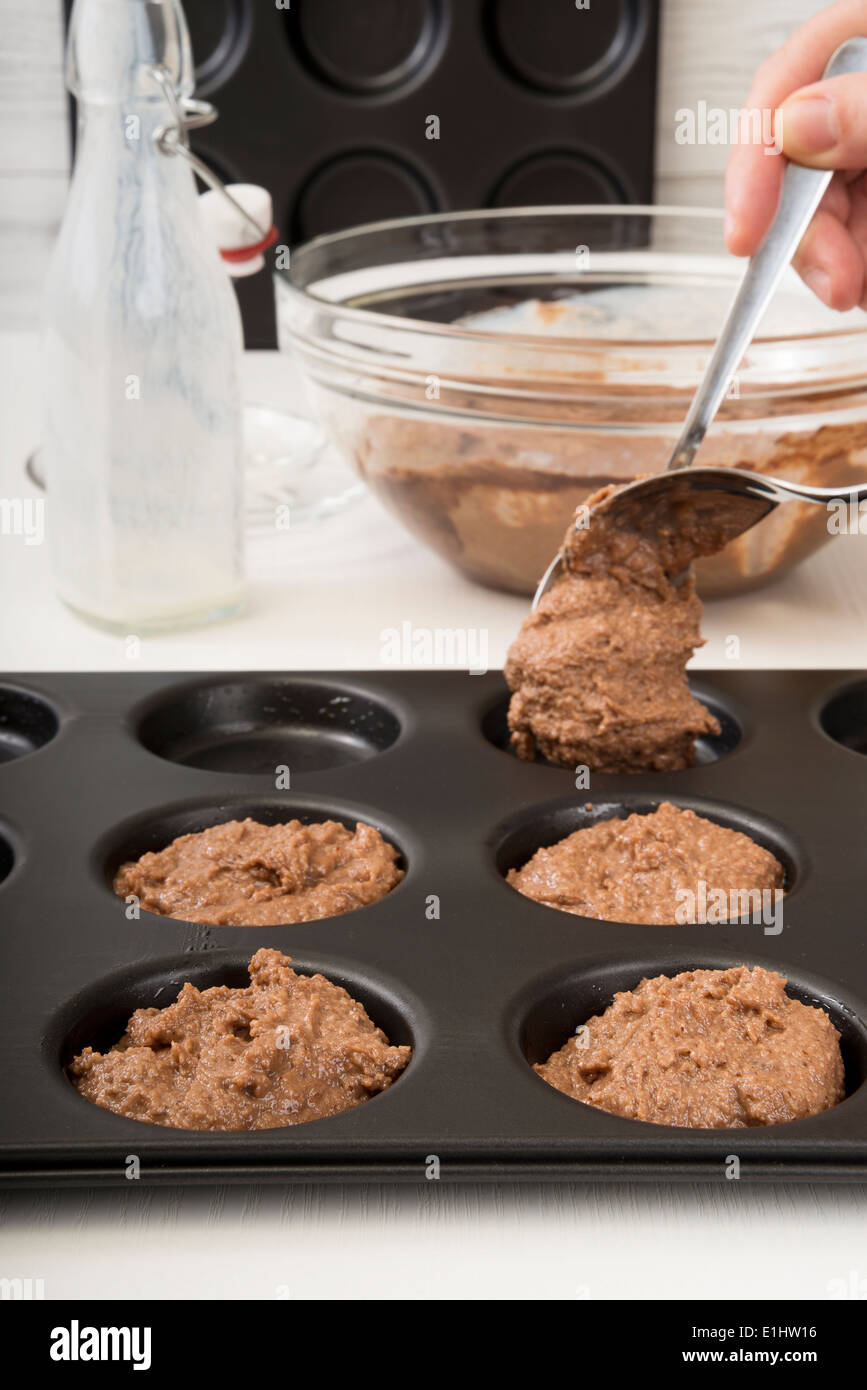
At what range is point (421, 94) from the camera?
2.48 metres

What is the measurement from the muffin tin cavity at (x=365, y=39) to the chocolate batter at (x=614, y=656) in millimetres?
1560

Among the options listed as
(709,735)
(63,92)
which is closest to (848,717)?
(709,735)

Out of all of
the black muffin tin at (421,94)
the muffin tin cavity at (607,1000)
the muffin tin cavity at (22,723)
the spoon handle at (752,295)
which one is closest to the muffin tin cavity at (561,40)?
the black muffin tin at (421,94)

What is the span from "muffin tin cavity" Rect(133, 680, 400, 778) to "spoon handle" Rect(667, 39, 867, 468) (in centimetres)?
35

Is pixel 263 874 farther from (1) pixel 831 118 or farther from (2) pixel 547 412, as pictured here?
(1) pixel 831 118

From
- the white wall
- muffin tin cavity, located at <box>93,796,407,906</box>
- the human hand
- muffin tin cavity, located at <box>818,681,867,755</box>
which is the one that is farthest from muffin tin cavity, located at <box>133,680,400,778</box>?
the white wall

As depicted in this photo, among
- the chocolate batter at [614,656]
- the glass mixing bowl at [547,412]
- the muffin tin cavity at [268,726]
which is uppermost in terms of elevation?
the glass mixing bowl at [547,412]

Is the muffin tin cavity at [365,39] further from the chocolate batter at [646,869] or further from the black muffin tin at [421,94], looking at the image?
the chocolate batter at [646,869]

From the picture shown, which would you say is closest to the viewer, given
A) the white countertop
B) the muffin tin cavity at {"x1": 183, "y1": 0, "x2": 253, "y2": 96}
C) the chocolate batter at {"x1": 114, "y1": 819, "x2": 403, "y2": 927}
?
the white countertop

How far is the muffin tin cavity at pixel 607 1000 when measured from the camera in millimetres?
878

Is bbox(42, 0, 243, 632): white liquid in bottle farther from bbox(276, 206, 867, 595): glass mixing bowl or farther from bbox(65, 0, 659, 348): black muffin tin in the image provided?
bbox(65, 0, 659, 348): black muffin tin

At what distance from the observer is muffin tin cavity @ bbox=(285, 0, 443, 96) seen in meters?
2.45
